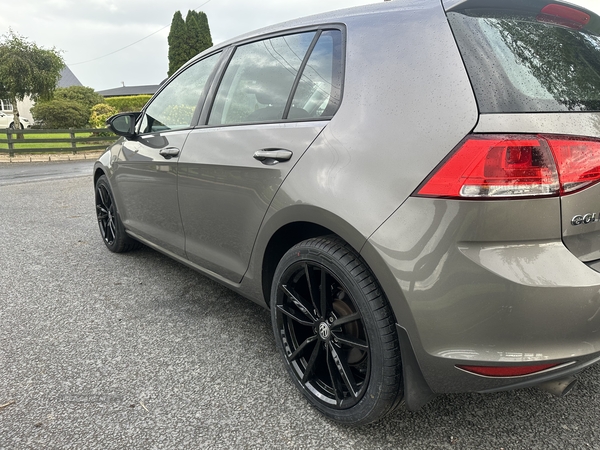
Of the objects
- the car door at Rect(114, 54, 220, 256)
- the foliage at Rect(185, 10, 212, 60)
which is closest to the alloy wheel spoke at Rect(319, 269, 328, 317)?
the car door at Rect(114, 54, 220, 256)

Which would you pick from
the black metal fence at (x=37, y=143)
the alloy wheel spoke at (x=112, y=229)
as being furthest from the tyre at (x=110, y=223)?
the black metal fence at (x=37, y=143)

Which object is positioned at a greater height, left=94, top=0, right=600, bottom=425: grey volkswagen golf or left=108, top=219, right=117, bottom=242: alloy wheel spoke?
left=94, top=0, right=600, bottom=425: grey volkswagen golf

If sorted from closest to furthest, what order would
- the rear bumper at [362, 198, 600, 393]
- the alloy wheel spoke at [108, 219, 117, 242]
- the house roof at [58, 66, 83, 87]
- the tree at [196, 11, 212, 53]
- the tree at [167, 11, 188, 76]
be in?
1. the rear bumper at [362, 198, 600, 393]
2. the alloy wheel spoke at [108, 219, 117, 242]
3. the tree at [167, 11, 188, 76]
4. the tree at [196, 11, 212, 53]
5. the house roof at [58, 66, 83, 87]

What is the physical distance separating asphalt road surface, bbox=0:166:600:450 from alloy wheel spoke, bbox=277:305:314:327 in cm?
37

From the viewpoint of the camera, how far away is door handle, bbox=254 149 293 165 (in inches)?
76.3

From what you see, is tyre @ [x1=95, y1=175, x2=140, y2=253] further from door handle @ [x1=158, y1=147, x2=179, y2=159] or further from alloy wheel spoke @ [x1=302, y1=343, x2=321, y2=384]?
alloy wheel spoke @ [x1=302, y1=343, x2=321, y2=384]

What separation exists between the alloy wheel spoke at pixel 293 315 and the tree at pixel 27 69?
26779 mm

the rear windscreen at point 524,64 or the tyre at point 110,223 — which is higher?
the rear windscreen at point 524,64

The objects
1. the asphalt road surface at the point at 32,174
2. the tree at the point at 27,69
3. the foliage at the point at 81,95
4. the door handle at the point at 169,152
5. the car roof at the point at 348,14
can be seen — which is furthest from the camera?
the foliage at the point at 81,95

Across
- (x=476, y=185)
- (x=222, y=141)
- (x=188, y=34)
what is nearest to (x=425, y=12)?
(x=476, y=185)

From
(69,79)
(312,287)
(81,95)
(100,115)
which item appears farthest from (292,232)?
(69,79)

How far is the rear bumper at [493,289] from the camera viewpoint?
4.44 ft

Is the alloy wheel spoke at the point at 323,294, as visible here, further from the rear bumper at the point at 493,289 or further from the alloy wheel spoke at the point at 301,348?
the rear bumper at the point at 493,289

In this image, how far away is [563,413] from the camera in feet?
6.21
